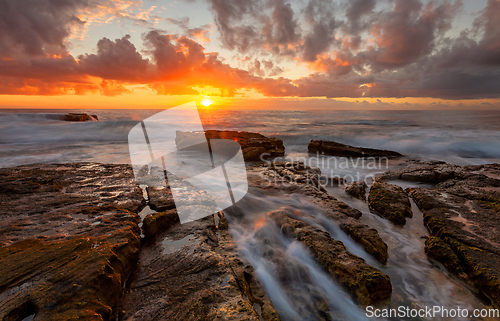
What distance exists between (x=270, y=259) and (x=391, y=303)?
1.72m

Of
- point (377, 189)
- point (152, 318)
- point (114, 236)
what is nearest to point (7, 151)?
point (114, 236)

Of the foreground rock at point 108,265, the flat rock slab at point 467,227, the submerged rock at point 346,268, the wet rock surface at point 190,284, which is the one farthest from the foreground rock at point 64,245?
the flat rock slab at point 467,227

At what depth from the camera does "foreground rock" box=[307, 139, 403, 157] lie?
11.3 metres

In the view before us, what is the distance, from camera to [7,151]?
44.7 feet

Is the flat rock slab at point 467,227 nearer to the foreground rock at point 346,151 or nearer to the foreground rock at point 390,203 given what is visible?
the foreground rock at point 390,203

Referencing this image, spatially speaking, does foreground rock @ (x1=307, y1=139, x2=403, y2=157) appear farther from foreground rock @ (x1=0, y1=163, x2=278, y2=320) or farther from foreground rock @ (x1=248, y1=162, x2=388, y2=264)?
foreground rock @ (x1=0, y1=163, x2=278, y2=320)

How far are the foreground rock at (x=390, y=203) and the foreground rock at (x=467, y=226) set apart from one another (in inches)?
15.1

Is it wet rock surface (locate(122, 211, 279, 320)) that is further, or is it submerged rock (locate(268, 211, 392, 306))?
submerged rock (locate(268, 211, 392, 306))

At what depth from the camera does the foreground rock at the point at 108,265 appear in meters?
1.90

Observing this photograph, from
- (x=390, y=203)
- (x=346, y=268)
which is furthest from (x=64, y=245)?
(x=390, y=203)

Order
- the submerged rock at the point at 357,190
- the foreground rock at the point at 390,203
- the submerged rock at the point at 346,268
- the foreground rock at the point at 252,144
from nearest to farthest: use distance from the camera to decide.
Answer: the submerged rock at the point at 346,268 → the foreground rock at the point at 390,203 → the submerged rock at the point at 357,190 → the foreground rock at the point at 252,144

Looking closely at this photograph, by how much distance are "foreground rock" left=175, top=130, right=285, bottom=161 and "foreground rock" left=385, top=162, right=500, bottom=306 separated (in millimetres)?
6010

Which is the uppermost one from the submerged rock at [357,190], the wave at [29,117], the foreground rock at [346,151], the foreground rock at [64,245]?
the wave at [29,117]

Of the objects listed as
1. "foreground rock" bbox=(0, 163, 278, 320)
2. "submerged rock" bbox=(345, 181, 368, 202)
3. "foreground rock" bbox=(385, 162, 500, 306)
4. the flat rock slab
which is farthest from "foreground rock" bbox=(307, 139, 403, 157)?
"foreground rock" bbox=(0, 163, 278, 320)
